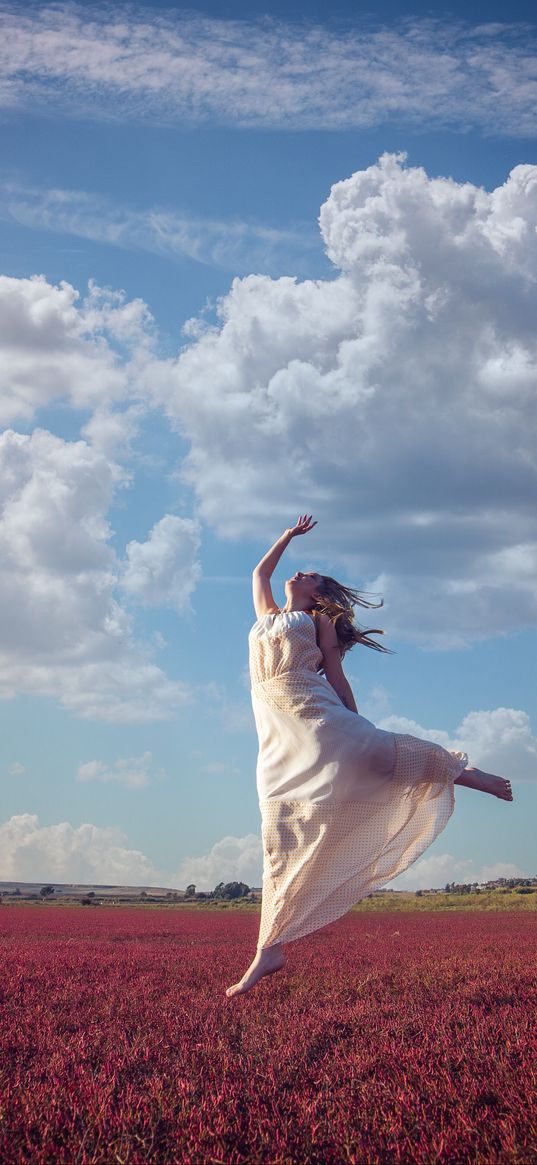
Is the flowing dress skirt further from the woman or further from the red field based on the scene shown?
the red field

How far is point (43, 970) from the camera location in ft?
24.4

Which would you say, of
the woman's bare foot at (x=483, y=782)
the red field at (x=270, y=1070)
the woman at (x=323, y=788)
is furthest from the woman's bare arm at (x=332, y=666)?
the red field at (x=270, y=1070)

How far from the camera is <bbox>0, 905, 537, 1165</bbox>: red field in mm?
2777

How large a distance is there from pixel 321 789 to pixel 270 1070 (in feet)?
8.19

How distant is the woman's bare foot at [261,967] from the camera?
5.79m

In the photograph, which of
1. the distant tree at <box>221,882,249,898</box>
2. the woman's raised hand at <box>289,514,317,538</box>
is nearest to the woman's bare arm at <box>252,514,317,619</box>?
the woman's raised hand at <box>289,514,317,538</box>

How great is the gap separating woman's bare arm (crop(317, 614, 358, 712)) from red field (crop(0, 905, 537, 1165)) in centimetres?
192

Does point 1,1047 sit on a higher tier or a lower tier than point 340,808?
lower

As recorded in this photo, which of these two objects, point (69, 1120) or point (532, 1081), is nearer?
point (69, 1120)

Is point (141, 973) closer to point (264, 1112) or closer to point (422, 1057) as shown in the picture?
point (422, 1057)

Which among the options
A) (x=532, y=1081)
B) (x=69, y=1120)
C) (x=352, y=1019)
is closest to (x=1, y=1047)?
(x=69, y=1120)

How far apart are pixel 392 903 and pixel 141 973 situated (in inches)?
1480

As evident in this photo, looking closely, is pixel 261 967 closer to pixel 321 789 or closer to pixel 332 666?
pixel 321 789

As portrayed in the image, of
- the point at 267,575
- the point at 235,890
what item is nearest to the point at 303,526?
the point at 267,575
